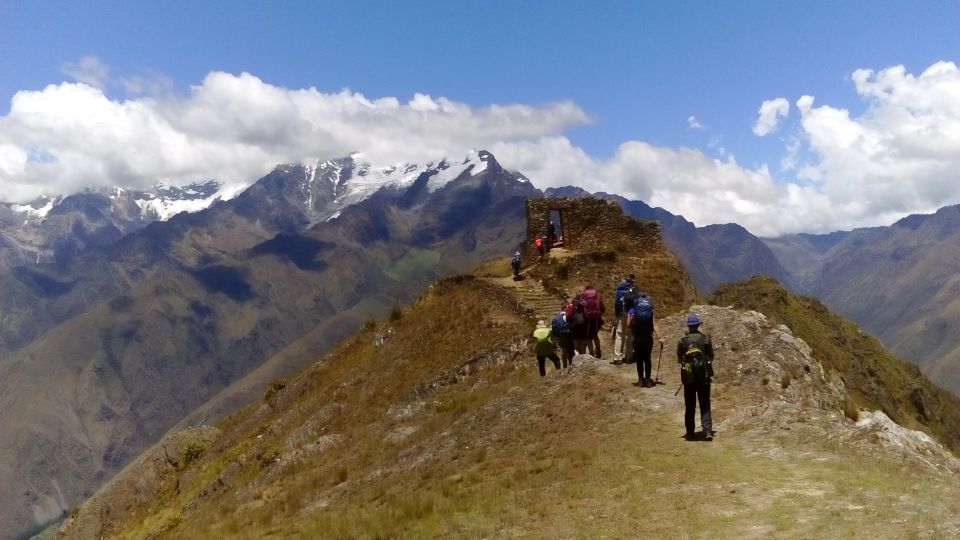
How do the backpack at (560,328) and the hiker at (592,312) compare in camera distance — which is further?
the backpack at (560,328)

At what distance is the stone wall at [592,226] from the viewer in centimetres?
4559

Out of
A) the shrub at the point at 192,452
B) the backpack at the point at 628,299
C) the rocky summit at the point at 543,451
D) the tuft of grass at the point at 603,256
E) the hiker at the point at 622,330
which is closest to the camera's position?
the rocky summit at the point at 543,451

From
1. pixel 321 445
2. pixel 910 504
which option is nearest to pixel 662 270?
pixel 321 445

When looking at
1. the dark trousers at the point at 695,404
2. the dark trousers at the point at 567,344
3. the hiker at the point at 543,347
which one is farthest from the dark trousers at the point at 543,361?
the dark trousers at the point at 695,404

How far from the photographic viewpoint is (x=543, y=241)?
48.2 meters

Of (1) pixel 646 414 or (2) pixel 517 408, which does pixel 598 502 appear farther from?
(2) pixel 517 408

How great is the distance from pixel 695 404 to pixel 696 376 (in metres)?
0.81

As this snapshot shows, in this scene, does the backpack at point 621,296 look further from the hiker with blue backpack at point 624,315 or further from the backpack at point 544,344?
the backpack at point 544,344

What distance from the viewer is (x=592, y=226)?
155 ft

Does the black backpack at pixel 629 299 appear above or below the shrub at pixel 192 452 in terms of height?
above

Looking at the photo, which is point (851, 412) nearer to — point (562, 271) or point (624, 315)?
point (624, 315)

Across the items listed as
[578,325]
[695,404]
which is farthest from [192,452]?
[695,404]

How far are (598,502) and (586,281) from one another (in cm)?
2651

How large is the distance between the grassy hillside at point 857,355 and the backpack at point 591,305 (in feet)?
124
